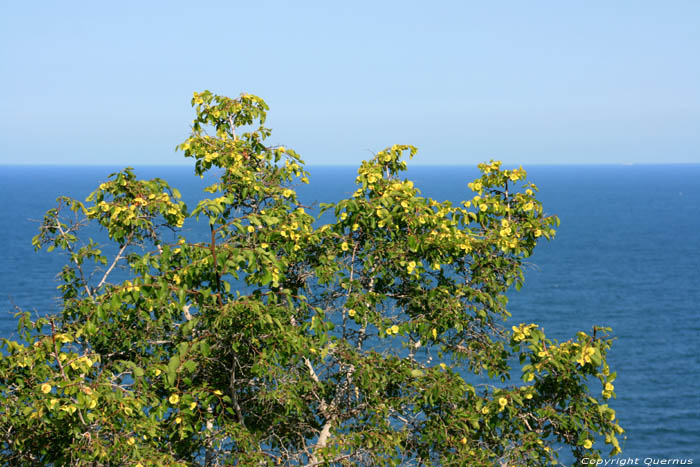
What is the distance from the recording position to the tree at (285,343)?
340 inches

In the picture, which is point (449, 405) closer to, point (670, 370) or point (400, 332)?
point (400, 332)

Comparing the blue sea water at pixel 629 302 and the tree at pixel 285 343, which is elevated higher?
the tree at pixel 285 343

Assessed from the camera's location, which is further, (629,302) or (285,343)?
(629,302)

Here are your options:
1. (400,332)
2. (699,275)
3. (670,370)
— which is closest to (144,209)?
(400,332)

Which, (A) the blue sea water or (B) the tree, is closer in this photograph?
(B) the tree

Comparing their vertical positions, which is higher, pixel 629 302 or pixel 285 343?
pixel 285 343

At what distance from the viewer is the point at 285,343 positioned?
8789 millimetres

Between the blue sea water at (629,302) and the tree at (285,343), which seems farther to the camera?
the blue sea water at (629,302)

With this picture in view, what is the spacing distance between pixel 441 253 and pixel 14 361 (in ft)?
20.5

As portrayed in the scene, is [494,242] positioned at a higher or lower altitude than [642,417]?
higher

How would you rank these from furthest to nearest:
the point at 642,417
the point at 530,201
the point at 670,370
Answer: the point at 670,370
the point at 642,417
the point at 530,201

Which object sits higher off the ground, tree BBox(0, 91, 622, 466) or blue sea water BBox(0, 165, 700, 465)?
tree BBox(0, 91, 622, 466)

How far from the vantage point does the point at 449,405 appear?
10055 mm

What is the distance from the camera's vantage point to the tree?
8.62 m
